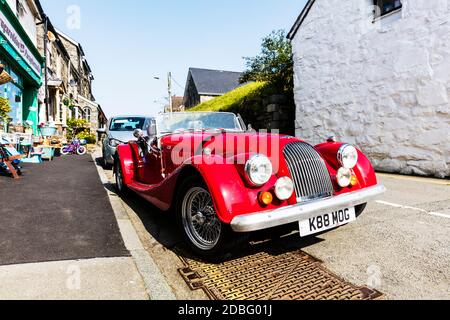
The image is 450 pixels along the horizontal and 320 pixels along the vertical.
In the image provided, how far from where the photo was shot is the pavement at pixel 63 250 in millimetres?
2123

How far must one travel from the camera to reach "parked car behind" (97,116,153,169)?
855 cm

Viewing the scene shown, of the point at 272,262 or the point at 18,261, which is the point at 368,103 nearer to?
the point at 272,262

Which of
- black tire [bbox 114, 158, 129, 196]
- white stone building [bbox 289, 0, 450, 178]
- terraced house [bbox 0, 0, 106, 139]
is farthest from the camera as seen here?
terraced house [bbox 0, 0, 106, 139]

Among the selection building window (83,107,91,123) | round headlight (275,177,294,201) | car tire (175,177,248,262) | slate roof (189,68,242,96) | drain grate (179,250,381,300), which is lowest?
drain grate (179,250,381,300)

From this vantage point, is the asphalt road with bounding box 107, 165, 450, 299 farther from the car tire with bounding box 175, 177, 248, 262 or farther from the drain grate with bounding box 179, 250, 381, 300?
the car tire with bounding box 175, 177, 248, 262

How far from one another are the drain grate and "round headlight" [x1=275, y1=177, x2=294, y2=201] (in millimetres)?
623

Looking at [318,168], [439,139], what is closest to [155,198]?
[318,168]

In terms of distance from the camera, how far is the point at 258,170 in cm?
246

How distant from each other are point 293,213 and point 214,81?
3752 centimetres

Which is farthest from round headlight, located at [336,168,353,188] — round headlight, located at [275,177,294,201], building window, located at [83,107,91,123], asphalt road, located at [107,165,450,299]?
building window, located at [83,107,91,123]

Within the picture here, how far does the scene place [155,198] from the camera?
3.40 metres

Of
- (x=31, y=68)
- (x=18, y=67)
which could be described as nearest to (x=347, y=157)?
(x=18, y=67)

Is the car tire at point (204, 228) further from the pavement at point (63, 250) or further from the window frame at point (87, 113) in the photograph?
the window frame at point (87, 113)
